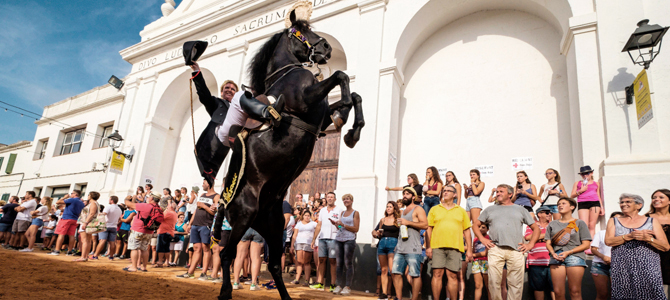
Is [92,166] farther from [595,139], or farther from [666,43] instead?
[666,43]

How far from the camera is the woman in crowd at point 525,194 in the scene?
7055 millimetres

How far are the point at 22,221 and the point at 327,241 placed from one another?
10.2 m

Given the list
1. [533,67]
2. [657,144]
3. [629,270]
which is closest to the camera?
[629,270]

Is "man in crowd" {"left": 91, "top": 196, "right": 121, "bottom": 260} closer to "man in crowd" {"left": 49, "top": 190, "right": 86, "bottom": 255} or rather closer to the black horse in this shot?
"man in crowd" {"left": 49, "top": 190, "right": 86, "bottom": 255}

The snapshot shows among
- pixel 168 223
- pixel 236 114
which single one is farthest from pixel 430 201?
pixel 168 223

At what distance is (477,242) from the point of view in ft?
21.0

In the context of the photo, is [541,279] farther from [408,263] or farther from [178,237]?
[178,237]

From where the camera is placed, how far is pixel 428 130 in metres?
10.4

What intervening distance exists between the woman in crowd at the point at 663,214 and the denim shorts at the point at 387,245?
144 inches

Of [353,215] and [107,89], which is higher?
[107,89]

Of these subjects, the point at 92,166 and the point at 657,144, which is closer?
the point at 657,144

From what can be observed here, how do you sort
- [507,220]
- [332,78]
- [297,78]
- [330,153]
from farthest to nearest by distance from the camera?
[330,153] → [507,220] → [297,78] → [332,78]

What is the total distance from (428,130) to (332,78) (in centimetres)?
763

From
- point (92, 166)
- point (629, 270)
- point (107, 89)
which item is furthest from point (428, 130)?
point (107, 89)
